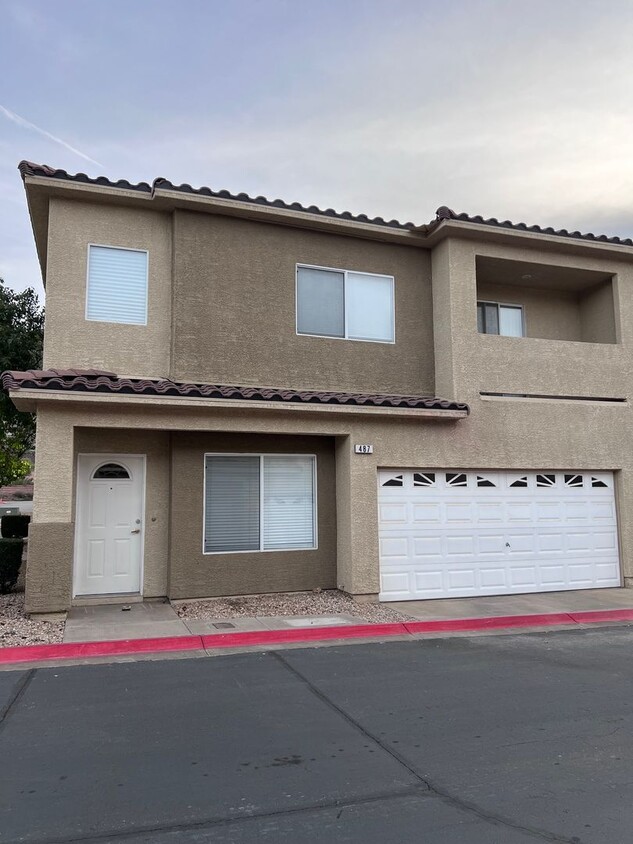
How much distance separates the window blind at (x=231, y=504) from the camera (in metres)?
11.0

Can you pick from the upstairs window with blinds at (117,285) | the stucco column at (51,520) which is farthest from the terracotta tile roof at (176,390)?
the upstairs window with blinds at (117,285)

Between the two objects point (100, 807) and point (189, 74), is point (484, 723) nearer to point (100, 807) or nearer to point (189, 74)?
point (100, 807)

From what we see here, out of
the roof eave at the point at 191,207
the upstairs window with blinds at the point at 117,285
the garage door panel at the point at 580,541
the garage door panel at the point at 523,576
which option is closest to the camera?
the roof eave at the point at 191,207

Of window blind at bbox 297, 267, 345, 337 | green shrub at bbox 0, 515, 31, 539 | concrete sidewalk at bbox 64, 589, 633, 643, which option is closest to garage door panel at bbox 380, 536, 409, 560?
concrete sidewalk at bbox 64, 589, 633, 643

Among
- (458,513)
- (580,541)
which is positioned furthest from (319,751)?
(580,541)

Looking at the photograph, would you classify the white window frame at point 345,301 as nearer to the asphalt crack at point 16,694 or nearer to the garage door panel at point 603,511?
the garage door panel at point 603,511

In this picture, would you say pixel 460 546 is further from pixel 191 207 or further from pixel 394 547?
pixel 191 207

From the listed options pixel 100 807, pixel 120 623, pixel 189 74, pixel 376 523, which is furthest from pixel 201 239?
pixel 100 807

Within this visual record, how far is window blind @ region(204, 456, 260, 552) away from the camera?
1098cm

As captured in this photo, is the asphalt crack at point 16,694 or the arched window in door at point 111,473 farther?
the arched window in door at point 111,473

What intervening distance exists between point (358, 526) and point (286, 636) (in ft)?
9.04

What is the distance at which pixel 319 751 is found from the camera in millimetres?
4977

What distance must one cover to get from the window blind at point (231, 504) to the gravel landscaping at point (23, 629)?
9.19ft

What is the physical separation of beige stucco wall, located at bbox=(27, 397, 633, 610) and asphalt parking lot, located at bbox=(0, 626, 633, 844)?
3.04 meters
